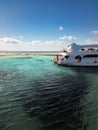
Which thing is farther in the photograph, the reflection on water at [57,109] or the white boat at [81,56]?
the white boat at [81,56]

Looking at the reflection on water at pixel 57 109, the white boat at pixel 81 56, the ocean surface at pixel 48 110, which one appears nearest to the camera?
the ocean surface at pixel 48 110

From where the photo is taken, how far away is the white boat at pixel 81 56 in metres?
48.4

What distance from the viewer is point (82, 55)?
48.8 meters

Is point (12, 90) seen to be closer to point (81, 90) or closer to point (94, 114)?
point (81, 90)

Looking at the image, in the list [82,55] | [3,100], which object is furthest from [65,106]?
[82,55]

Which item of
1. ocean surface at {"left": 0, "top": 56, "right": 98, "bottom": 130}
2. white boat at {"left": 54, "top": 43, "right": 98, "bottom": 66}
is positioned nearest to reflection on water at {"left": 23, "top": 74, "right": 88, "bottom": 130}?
ocean surface at {"left": 0, "top": 56, "right": 98, "bottom": 130}

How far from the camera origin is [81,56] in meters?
48.9

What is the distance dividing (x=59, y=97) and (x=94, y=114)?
4.75 metres

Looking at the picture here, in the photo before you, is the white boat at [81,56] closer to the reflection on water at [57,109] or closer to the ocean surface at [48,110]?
the ocean surface at [48,110]

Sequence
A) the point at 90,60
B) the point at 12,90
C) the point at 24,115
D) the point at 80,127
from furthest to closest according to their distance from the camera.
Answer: the point at 90,60, the point at 12,90, the point at 24,115, the point at 80,127

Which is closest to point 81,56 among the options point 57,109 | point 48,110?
point 57,109

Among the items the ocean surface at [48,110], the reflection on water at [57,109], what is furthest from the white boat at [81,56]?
the reflection on water at [57,109]

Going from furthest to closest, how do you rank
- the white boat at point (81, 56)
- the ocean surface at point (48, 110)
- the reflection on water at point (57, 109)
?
the white boat at point (81, 56) < the reflection on water at point (57, 109) < the ocean surface at point (48, 110)

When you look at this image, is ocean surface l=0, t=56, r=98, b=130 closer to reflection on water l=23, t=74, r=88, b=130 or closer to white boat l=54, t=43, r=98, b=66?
reflection on water l=23, t=74, r=88, b=130
